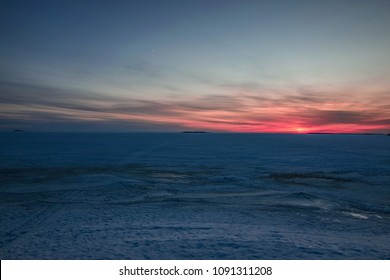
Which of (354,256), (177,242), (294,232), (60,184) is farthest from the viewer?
(60,184)

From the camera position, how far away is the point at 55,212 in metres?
12.1

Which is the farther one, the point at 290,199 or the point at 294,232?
the point at 290,199

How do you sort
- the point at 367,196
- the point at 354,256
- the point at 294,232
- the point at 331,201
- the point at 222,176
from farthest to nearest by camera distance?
the point at 222,176
the point at 367,196
the point at 331,201
the point at 294,232
the point at 354,256

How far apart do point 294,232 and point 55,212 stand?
10.6 metres

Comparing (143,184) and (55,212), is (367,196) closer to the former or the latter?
(143,184)

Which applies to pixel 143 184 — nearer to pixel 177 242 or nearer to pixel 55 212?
pixel 55 212

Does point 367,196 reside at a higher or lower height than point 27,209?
higher

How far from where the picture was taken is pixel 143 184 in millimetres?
18672

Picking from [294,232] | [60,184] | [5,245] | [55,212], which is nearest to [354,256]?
[294,232]

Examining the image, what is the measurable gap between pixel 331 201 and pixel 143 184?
1215cm

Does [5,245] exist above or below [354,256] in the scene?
below

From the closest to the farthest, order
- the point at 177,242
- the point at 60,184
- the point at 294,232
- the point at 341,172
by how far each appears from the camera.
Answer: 1. the point at 177,242
2. the point at 294,232
3. the point at 60,184
4. the point at 341,172

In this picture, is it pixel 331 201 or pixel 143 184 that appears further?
pixel 143 184
